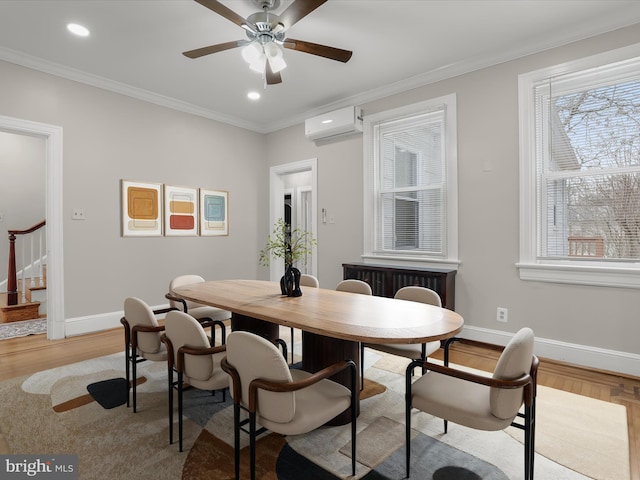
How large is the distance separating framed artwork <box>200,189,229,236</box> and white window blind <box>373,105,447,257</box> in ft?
7.72

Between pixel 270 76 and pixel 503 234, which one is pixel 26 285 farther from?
pixel 503 234

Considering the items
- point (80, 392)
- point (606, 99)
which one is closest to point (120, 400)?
point (80, 392)

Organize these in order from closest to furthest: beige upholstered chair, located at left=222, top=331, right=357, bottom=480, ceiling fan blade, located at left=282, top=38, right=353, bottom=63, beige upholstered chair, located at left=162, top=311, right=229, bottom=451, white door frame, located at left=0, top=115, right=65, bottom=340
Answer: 1. beige upholstered chair, located at left=222, top=331, right=357, bottom=480
2. beige upholstered chair, located at left=162, top=311, right=229, bottom=451
3. ceiling fan blade, located at left=282, top=38, right=353, bottom=63
4. white door frame, located at left=0, top=115, right=65, bottom=340

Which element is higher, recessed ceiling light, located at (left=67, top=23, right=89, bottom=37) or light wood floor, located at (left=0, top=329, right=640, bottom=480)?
Answer: recessed ceiling light, located at (left=67, top=23, right=89, bottom=37)

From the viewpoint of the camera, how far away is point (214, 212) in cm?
523

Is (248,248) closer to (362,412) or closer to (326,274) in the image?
(326,274)

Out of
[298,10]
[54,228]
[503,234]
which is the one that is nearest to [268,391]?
[298,10]

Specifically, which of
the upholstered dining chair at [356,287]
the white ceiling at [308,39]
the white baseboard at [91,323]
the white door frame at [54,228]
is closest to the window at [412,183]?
the white ceiling at [308,39]

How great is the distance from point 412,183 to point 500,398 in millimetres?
3086

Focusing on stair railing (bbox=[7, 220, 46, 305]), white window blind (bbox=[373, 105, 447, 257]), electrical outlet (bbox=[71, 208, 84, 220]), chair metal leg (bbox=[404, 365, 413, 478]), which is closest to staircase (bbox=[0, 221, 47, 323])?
stair railing (bbox=[7, 220, 46, 305])

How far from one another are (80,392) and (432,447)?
2.46 meters

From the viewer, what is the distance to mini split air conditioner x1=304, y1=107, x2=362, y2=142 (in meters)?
4.43

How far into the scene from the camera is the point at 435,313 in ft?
6.65

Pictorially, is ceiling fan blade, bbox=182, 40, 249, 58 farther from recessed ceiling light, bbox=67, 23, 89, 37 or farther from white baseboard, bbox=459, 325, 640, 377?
white baseboard, bbox=459, 325, 640, 377
